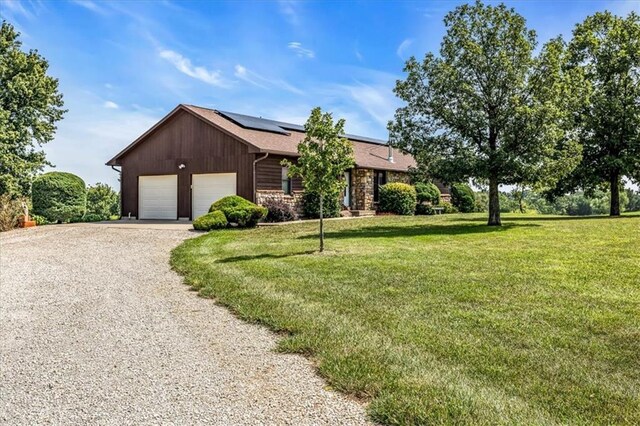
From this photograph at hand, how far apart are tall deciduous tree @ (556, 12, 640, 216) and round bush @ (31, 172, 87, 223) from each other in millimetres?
23428

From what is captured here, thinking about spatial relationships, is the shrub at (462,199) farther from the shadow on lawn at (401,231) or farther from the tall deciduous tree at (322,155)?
the tall deciduous tree at (322,155)

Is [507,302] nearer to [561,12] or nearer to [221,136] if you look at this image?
[561,12]

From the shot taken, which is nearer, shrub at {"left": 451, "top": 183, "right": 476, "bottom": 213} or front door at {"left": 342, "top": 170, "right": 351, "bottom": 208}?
front door at {"left": 342, "top": 170, "right": 351, "bottom": 208}

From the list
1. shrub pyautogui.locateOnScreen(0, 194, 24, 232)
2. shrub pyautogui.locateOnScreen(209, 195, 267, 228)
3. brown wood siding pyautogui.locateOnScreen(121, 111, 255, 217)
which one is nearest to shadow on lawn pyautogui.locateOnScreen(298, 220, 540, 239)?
shrub pyautogui.locateOnScreen(209, 195, 267, 228)

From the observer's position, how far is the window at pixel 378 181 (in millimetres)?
23375

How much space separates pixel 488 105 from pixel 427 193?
10.3m

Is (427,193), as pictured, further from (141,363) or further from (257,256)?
(141,363)

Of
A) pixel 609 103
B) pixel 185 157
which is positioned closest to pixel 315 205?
pixel 185 157

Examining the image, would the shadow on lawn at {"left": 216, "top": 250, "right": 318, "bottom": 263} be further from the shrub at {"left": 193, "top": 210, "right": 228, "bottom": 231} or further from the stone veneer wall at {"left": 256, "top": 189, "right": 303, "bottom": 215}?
the stone veneer wall at {"left": 256, "top": 189, "right": 303, "bottom": 215}

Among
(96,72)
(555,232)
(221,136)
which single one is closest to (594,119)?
(555,232)

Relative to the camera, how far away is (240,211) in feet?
51.0

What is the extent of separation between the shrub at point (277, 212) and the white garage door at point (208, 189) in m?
1.85

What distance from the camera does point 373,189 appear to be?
23.1 meters

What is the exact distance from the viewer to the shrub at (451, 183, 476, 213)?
27.2 m
